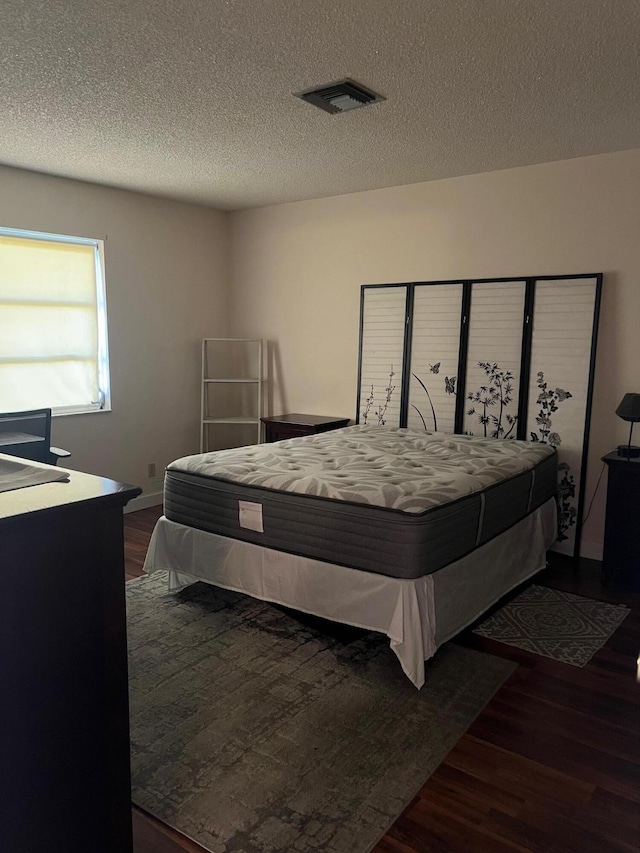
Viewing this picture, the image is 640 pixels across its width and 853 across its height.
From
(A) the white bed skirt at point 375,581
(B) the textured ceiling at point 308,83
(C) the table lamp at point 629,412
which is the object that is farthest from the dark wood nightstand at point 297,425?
(C) the table lamp at point 629,412

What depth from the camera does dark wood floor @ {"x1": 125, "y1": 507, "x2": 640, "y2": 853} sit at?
5.52ft

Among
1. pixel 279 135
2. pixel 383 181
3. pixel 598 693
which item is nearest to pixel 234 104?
pixel 279 135

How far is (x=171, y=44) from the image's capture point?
227cm

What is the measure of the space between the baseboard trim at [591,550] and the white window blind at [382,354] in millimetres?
1485

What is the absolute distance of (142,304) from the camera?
484 cm

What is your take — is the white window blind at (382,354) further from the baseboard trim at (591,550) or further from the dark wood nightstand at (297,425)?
the baseboard trim at (591,550)

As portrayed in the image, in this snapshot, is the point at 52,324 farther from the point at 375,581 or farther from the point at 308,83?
the point at 375,581

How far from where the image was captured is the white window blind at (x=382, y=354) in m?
4.52

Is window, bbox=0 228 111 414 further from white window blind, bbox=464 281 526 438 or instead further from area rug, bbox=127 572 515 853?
white window blind, bbox=464 281 526 438

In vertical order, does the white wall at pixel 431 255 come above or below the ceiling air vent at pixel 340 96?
below

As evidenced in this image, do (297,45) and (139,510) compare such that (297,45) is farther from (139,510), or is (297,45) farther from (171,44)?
(139,510)

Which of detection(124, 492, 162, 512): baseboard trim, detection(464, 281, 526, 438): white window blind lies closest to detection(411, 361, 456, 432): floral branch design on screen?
detection(464, 281, 526, 438): white window blind

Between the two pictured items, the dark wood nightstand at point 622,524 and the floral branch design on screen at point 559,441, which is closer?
the dark wood nightstand at point 622,524

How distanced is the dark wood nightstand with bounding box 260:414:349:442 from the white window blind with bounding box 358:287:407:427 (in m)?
0.25
